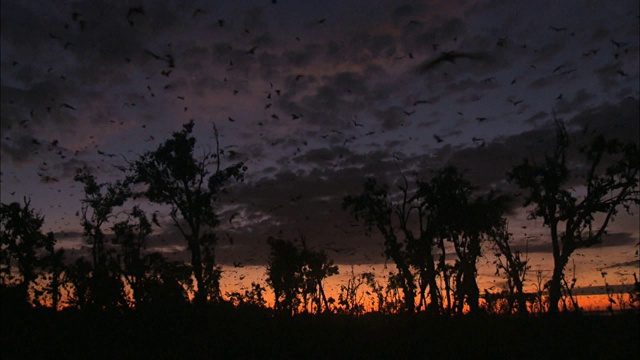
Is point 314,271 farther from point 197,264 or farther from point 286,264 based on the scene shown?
point 197,264

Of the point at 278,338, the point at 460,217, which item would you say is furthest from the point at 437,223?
the point at 278,338

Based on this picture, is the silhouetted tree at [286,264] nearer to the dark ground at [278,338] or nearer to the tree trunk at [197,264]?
the tree trunk at [197,264]

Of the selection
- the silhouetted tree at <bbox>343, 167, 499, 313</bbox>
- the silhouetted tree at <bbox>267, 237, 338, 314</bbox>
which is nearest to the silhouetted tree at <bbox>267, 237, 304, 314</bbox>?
the silhouetted tree at <bbox>267, 237, 338, 314</bbox>

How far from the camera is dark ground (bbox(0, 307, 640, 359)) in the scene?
1535 cm

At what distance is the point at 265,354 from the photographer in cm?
1547

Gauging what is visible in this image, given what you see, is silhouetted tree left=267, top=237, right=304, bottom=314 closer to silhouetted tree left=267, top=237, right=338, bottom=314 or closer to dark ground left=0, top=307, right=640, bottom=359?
silhouetted tree left=267, top=237, right=338, bottom=314

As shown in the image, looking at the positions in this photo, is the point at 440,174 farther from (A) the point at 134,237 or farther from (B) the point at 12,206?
(B) the point at 12,206

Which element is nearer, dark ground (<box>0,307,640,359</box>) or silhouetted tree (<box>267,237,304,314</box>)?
dark ground (<box>0,307,640,359</box>)

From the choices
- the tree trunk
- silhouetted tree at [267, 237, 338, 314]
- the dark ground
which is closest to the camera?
the dark ground

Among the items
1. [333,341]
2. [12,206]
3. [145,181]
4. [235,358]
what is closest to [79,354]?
[235,358]

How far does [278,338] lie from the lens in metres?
18.3

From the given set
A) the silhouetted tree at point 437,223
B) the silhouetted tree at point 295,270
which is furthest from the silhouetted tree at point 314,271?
the silhouetted tree at point 437,223

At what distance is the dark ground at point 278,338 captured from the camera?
15.4 meters

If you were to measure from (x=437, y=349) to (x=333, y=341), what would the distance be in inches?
159
